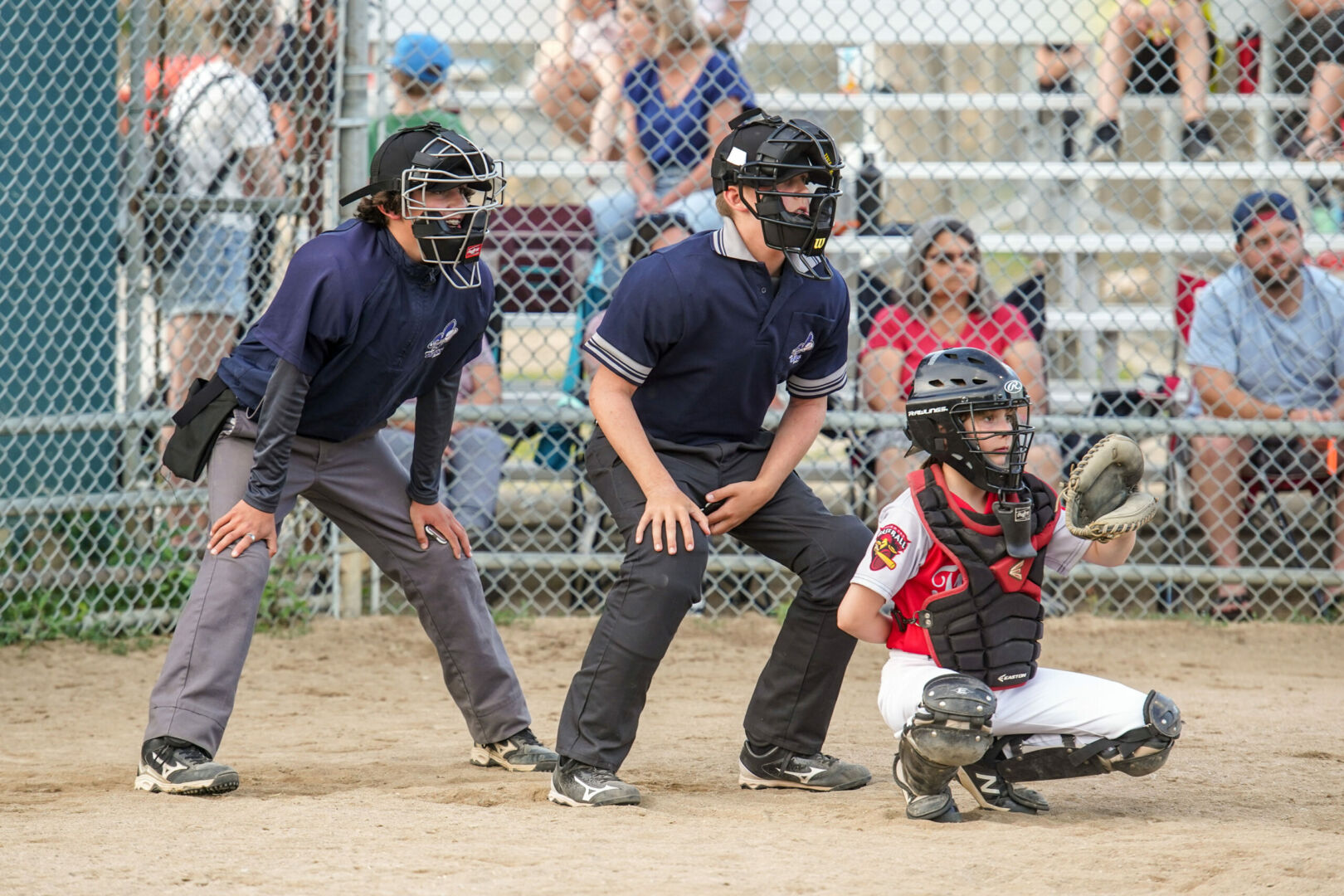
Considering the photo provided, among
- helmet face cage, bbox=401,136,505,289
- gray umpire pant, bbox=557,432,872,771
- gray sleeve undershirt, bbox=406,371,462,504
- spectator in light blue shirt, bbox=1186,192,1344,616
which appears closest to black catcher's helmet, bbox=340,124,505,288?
helmet face cage, bbox=401,136,505,289

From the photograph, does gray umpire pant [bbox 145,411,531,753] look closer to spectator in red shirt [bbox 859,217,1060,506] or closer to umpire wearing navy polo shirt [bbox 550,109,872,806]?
umpire wearing navy polo shirt [bbox 550,109,872,806]

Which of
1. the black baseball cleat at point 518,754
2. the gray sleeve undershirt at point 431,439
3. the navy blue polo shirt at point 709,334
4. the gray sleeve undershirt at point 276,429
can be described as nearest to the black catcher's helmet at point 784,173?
the navy blue polo shirt at point 709,334

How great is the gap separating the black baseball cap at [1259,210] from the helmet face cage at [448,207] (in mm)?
3735

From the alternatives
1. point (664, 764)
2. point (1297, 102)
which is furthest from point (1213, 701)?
point (1297, 102)

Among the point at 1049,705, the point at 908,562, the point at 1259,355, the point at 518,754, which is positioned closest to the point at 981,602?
the point at 908,562

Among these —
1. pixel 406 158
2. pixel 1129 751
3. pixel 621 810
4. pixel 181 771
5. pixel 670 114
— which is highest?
pixel 670 114

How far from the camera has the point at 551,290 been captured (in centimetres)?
676

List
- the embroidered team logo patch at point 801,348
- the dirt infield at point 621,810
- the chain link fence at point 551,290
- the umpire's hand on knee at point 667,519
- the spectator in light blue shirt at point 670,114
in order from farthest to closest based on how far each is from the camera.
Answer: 1. the spectator in light blue shirt at point 670,114
2. the chain link fence at point 551,290
3. the embroidered team logo patch at point 801,348
4. the umpire's hand on knee at point 667,519
5. the dirt infield at point 621,810

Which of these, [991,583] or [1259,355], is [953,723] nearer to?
[991,583]

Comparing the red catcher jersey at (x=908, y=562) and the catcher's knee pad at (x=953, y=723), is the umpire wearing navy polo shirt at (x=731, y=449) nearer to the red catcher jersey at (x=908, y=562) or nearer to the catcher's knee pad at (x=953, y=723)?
the red catcher jersey at (x=908, y=562)

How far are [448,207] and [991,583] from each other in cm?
167

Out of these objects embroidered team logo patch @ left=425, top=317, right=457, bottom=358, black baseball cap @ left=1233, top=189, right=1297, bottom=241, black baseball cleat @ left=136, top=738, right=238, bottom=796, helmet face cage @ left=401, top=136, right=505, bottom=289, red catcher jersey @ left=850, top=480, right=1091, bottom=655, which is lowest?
black baseball cleat @ left=136, top=738, right=238, bottom=796

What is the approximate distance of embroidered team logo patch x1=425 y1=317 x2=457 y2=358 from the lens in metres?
3.75

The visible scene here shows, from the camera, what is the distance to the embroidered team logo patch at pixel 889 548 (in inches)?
129
